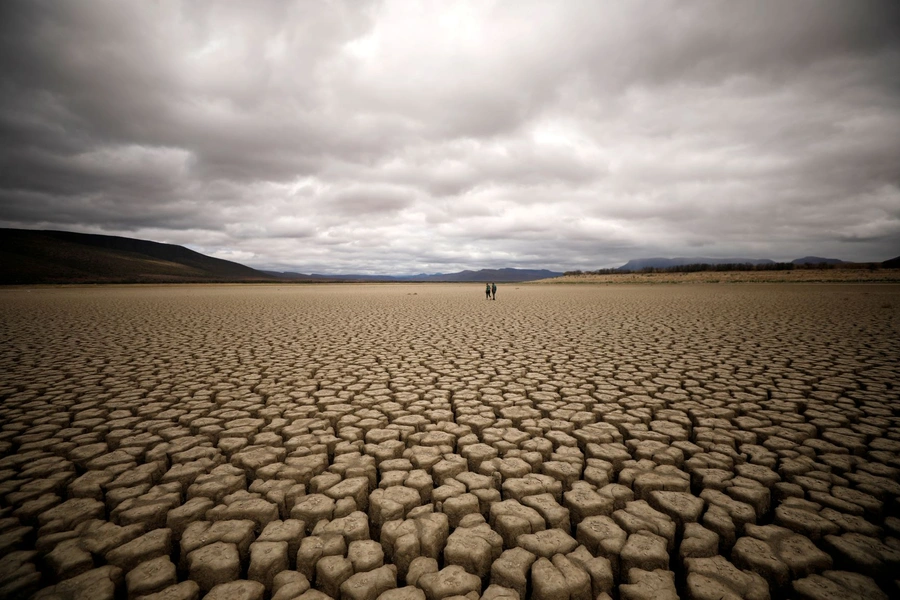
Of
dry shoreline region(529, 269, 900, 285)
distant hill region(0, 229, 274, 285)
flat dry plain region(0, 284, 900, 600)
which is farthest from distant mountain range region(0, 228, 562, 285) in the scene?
dry shoreline region(529, 269, 900, 285)

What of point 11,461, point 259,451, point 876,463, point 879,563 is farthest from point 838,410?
point 11,461

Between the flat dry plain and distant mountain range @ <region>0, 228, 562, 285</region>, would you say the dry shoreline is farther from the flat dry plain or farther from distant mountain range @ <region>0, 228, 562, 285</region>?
distant mountain range @ <region>0, 228, 562, 285</region>

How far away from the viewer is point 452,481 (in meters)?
2.23

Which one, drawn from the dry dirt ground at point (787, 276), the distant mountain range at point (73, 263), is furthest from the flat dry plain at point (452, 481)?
the distant mountain range at point (73, 263)

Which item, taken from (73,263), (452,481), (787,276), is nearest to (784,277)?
(787,276)

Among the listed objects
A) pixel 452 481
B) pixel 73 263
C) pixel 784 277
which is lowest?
pixel 452 481

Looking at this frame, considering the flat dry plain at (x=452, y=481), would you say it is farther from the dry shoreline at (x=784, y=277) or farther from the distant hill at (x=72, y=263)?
the distant hill at (x=72, y=263)

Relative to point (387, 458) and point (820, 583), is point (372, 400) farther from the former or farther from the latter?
point (820, 583)

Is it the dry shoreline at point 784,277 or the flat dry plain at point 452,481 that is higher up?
the dry shoreline at point 784,277

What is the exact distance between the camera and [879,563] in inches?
62.7

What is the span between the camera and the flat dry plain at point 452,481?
156 cm

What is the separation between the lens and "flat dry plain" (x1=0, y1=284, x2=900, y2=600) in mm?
1556

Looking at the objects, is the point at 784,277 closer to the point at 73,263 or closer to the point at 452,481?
the point at 452,481

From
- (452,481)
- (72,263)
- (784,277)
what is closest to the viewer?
(452,481)
